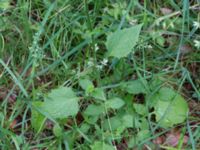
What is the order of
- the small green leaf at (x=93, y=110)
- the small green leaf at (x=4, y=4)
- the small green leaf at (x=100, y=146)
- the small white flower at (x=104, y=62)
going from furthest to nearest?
the small green leaf at (x=4, y=4) < the small white flower at (x=104, y=62) < the small green leaf at (x=93, y=110) < the small green leaf at (x=100, y=146)

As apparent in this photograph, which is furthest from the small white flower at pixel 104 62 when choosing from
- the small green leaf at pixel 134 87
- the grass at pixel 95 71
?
the small green leaf at pixel 134 87

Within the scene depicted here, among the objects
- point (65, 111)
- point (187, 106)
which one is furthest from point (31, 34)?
point (187, 106)

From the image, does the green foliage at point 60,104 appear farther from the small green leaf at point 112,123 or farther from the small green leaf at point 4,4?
the small green leaf at point 4,4

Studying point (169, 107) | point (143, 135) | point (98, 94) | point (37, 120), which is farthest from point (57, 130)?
point (169, 107)

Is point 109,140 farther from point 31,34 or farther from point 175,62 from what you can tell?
point 31,34

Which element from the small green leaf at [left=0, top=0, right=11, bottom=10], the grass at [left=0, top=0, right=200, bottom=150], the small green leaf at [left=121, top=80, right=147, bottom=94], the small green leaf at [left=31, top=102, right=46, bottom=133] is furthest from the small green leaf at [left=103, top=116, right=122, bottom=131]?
the small green leaf at [left=0, top=0, right=11, bottom=10]

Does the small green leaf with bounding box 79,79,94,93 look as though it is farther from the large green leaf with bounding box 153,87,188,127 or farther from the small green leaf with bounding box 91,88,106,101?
the large green leaf with bounding box 153,87,188,127

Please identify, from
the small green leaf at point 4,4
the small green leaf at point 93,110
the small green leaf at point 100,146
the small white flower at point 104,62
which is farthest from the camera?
the small green leaf at point 4,4

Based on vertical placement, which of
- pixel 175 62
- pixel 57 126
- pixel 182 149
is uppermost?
pixel 175 62

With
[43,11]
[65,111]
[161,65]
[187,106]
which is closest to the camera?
[65,111]
